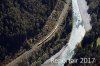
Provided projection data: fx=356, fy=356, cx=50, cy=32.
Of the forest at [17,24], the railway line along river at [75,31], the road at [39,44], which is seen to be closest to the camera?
the road at [39,44]

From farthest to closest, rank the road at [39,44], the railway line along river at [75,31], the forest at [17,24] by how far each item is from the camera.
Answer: the railway line along river at [75,31] < the forest at [17,24] < the road at [39,44]

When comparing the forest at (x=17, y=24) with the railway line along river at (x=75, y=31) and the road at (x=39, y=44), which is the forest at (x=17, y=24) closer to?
the road at (x=39, y=44)

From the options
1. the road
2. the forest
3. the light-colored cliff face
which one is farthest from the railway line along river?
the forest

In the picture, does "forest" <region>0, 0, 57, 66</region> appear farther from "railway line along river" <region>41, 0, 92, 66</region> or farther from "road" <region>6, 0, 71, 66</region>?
"railway line along river" <region>41, 0, 92, 66</region>

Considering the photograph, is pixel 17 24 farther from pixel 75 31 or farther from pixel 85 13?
pixel 85 13

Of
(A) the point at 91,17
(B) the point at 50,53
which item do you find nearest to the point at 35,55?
(B) the point at 50,53

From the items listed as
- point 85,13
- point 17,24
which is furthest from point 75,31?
point 17,24

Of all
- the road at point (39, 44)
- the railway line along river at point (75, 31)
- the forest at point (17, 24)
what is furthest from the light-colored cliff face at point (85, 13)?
the forest at point (17, 24)

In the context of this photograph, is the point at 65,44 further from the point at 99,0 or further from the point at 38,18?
the point at 99,0

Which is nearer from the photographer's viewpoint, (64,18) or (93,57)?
(93,57)
